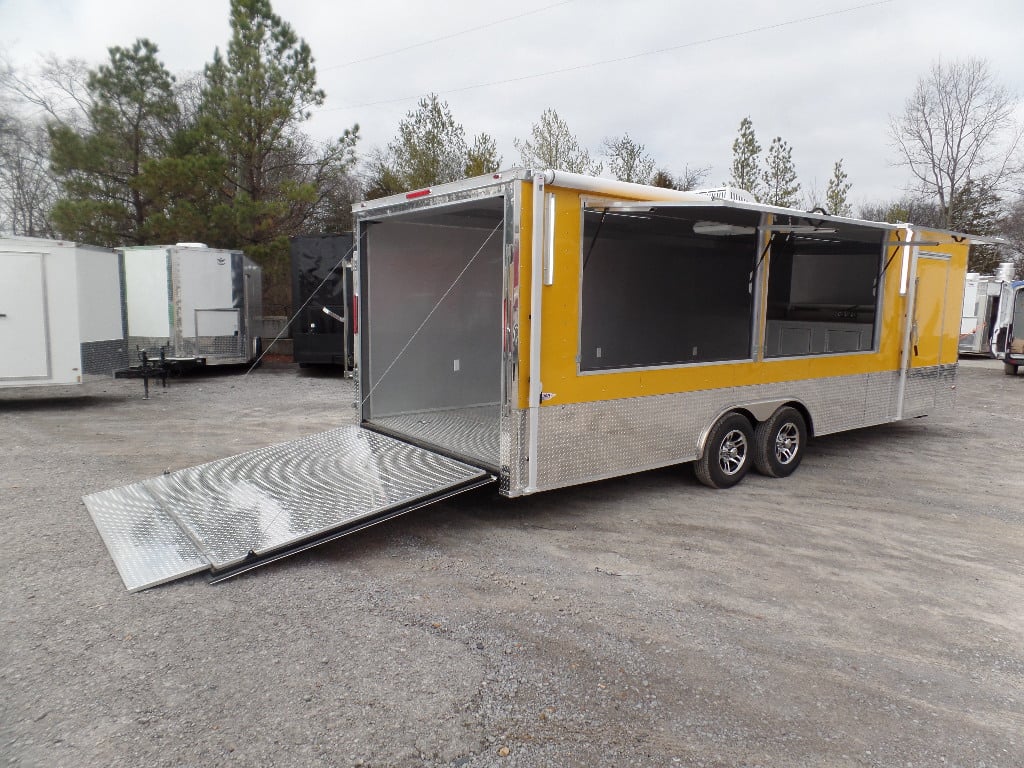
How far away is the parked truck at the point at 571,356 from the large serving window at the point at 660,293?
0.09 feet

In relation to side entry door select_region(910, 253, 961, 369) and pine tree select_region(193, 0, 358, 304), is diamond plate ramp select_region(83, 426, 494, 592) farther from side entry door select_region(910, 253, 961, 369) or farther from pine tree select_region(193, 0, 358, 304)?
pine tree select_region(193, 0, 358, 304)

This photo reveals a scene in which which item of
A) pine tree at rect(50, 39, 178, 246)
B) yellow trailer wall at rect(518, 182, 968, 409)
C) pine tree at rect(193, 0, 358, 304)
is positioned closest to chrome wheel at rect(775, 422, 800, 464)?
yellow trailer wall at rect(518, 182, 968, 409)

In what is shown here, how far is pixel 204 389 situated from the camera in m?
11.2

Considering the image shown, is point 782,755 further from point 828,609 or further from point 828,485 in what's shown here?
point 828,485

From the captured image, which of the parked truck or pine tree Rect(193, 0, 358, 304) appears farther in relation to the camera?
pine tree Rect(193, 0, 358, 304)

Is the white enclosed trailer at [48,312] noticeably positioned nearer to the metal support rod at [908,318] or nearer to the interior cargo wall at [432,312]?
→ the interior cargo wall at [432,312]

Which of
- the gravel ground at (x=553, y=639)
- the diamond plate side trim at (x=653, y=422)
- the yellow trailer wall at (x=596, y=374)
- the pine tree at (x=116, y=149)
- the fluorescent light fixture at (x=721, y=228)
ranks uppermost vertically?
the pine tree at (x=116, y=149)

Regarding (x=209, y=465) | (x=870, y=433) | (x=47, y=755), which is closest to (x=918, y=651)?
(x=47, y=755)

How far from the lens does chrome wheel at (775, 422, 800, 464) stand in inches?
243

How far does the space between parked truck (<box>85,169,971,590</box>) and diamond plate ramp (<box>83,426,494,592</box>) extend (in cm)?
2

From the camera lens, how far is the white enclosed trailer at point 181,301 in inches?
456

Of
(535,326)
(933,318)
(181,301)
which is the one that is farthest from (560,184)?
(181,301)

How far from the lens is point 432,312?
258 inches

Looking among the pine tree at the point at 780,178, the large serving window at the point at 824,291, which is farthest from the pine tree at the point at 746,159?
the large serving window at the point at 824,291
